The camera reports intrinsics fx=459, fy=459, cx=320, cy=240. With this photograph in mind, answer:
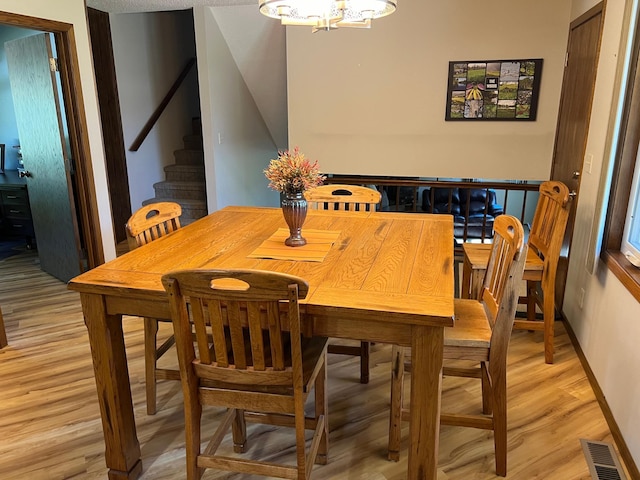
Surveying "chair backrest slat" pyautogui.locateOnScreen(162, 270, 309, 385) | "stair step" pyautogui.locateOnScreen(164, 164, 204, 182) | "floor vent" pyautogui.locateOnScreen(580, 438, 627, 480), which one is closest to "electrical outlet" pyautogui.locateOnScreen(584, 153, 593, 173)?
"floor vent" pyautogui.locateOnScreen(580, 438, 627, 480)

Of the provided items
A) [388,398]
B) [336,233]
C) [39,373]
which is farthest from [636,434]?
[39,373]

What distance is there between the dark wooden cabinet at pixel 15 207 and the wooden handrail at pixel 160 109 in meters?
1.20

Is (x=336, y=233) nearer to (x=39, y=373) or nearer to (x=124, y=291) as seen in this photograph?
(x=124, y=291)

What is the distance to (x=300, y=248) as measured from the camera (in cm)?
194

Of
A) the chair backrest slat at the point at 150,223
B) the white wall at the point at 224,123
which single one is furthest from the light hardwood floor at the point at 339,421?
the white wall at the point at 224,123

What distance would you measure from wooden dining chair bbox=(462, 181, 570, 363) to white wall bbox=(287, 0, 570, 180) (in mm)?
1241

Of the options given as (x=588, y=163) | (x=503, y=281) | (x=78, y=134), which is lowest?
(x=503, y=281)

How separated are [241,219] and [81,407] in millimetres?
1234

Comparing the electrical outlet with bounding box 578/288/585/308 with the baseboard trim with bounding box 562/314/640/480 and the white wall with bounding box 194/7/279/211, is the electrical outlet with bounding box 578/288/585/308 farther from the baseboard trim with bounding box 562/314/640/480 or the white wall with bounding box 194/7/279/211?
the white wall with bounding box 194/7/279/211

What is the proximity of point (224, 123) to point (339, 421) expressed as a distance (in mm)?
3582

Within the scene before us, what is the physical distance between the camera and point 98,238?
12.1 ft

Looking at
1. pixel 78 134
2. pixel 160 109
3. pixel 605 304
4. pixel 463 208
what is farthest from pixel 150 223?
pixel 463 208

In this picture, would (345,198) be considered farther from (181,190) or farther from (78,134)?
(181,190)

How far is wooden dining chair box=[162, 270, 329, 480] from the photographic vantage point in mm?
1301
